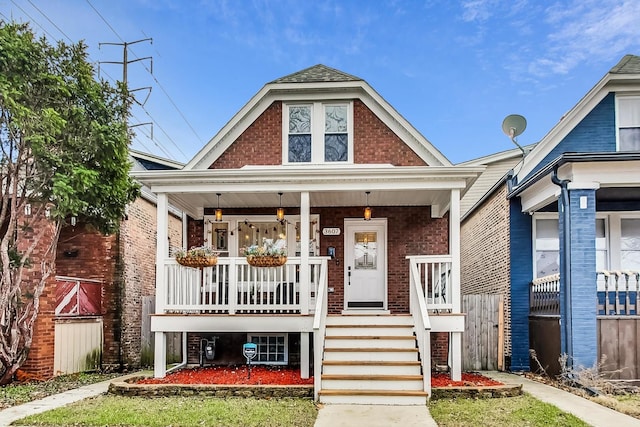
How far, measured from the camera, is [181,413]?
7109mm

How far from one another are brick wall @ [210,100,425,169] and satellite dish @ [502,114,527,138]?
234cm

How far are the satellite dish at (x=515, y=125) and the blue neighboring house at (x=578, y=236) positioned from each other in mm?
687

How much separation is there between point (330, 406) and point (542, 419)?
2.74m

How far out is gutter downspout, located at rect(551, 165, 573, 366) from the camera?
8.92 m

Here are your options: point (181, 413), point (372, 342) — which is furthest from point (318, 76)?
point (181, 413)

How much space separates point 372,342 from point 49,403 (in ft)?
16.3

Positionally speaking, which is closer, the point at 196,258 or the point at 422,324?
the point at 422,324

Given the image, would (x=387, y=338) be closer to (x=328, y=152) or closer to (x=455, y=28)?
(x=328, y=152)

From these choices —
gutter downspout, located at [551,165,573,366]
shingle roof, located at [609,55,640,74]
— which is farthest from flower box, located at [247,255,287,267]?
shingle roof, located at [609,55,640,74]

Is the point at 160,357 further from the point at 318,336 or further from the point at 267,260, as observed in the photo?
the point at 318,336

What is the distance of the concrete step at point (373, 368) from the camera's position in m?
8.47

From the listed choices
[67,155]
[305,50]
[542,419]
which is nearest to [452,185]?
[542,419]

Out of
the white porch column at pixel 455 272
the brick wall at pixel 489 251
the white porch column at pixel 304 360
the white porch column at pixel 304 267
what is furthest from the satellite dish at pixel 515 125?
the white porch column at pixel 304 360

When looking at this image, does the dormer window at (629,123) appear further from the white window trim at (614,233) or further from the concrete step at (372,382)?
the concrete step at (372,382)
